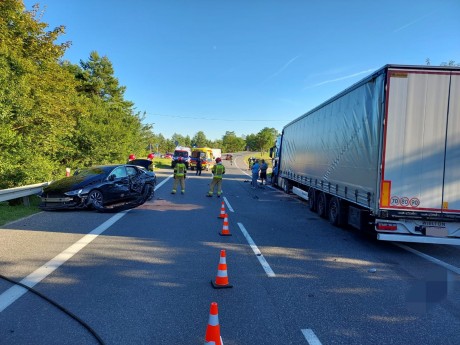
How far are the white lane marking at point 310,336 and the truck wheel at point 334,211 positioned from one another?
6271 millimetres

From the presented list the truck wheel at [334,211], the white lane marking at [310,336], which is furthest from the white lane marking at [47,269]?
the truck wheel at [334,211]

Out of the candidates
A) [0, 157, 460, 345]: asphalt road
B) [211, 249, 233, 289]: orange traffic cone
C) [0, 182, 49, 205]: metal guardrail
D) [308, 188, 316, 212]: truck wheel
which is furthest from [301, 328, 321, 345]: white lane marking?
[0, 182, 49, 205]: metal guardrail

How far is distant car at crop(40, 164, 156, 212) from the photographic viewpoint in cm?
1052

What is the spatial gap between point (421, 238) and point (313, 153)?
20.0ft

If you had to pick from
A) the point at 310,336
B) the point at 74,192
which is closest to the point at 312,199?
the point at 74,192

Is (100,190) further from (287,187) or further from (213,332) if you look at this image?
(287,187)

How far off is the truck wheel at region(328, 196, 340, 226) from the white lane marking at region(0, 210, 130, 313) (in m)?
5.85

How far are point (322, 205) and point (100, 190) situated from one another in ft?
22.1

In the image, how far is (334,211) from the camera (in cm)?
1014

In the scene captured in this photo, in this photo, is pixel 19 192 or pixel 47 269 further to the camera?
pixel 19 192

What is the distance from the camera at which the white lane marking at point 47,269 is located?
4.36m

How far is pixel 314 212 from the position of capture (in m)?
12.6

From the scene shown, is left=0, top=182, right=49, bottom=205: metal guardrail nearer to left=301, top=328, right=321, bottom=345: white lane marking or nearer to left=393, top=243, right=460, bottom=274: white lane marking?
left=301, top=328, right=321, bottom=345: white lane marking

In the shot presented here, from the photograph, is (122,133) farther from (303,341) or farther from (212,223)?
(303,341)
